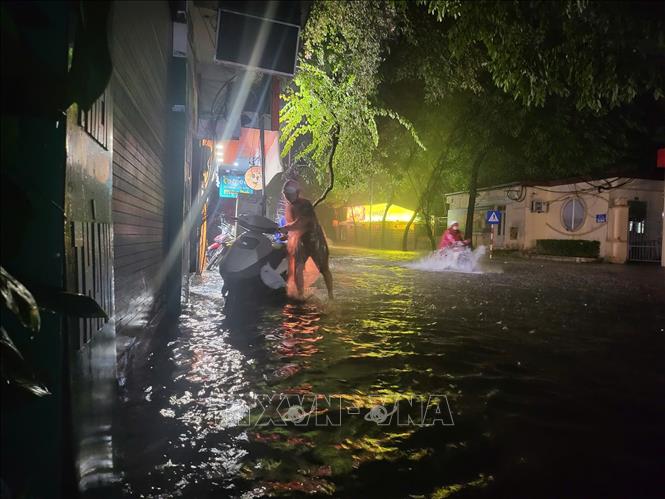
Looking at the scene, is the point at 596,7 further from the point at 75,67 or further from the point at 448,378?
the point at 75,67

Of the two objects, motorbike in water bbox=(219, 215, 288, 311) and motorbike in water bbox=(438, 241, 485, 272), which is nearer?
motorbike in water bbox=(219, 215, 288, 311)

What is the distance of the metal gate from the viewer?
26.0 meters

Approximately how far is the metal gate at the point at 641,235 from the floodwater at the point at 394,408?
23.2 metres

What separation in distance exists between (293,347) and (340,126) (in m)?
9.43

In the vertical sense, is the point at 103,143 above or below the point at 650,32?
below

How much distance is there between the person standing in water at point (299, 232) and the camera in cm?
834

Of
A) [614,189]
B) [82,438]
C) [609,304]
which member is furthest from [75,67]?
[614,189]

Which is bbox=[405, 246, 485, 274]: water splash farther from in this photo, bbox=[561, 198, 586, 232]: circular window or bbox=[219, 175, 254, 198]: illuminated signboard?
bbox=[561, 198, 586, 232]: circular window

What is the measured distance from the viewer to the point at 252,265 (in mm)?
8227

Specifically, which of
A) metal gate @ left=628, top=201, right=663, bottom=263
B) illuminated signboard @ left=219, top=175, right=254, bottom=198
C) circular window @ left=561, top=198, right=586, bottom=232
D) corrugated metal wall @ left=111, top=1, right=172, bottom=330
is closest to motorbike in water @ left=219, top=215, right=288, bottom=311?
corrugated metal wall @ left=111, top=1, right=172, bottom=330

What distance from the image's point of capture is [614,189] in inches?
1016

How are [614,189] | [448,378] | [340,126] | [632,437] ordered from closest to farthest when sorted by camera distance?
[632,437] → [448,378] → [340,126] → [614,189]

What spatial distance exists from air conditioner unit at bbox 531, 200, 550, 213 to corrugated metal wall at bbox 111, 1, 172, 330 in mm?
28789

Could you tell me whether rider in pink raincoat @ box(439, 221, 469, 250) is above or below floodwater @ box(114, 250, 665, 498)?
above
